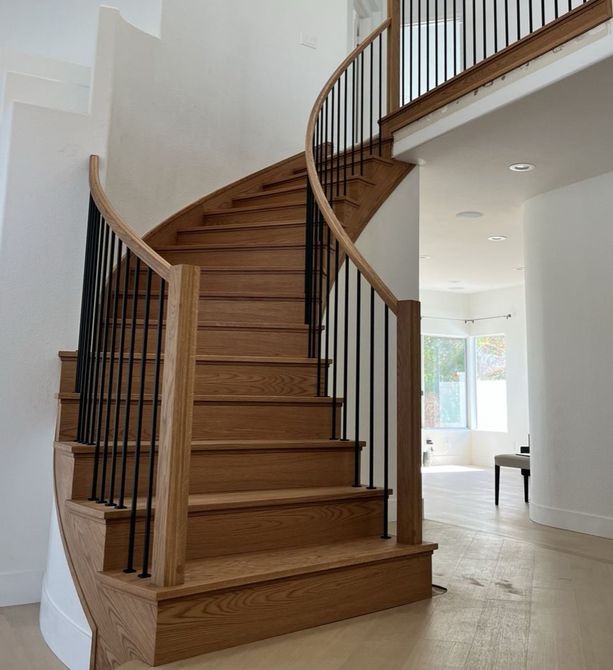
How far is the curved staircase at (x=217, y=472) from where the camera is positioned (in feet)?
6.39

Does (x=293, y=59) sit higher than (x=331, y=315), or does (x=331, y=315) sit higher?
(x=293, y=59)

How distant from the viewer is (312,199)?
3811mm

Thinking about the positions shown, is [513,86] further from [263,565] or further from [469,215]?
[263,565]

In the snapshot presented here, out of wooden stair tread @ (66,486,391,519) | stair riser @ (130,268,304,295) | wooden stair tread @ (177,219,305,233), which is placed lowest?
wooden stair tread @ (66,486,391,519)

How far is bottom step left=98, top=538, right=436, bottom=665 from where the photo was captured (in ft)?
6.11

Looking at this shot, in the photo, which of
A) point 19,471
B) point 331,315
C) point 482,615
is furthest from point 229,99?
point 482,615

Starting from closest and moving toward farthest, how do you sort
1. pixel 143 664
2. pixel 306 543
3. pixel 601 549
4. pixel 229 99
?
pixel 143 664 < pixel 306 543 < pixel 601 549 < pixel 229 99

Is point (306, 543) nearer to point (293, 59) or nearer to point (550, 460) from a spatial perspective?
point (550, 460)

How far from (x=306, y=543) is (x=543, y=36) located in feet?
9.47

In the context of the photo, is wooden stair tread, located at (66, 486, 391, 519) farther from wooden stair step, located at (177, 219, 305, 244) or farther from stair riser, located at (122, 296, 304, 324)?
wooden stair step, located at (177, 219, 305, 244)

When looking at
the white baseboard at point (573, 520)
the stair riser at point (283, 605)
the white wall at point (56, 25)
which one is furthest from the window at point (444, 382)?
the stair riser at point (283, 605)

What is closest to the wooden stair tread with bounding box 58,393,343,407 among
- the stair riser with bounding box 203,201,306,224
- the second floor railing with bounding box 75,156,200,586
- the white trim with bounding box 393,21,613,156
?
the second floor railing with bounding box 75,156,200,586

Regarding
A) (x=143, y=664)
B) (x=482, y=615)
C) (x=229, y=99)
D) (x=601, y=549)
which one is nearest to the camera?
(x=143, y=664)

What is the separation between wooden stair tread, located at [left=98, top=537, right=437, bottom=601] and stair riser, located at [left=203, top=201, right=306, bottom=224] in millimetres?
2540
